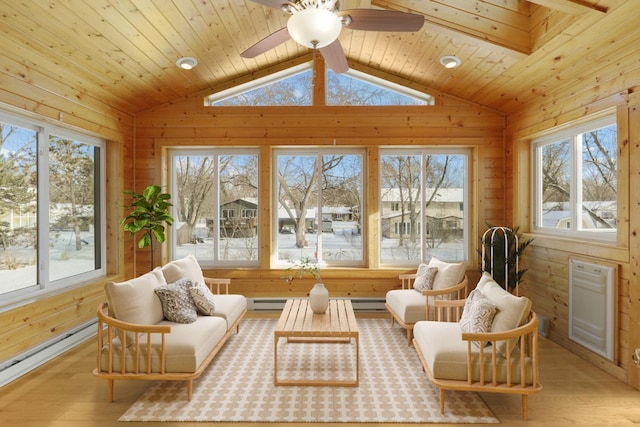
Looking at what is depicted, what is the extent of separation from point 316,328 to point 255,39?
3.24m

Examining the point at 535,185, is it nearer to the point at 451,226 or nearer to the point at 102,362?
the point at 451,226

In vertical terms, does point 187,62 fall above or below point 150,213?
above

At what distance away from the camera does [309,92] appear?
194 inches

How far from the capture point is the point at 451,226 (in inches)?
197

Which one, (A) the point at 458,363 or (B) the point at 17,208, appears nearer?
(A) the point at 458,363

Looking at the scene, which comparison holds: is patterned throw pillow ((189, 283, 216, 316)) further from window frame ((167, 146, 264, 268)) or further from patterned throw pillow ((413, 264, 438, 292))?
patterned throw pillow ((413, 264, 438, 292))

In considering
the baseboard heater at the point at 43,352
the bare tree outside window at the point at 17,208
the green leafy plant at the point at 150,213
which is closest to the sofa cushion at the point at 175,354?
the baseboard heater at the point at 43,352

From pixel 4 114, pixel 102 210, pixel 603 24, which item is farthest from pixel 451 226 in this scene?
pixel 4 114

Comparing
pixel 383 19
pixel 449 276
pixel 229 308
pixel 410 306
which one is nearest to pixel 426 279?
pixel 449 276

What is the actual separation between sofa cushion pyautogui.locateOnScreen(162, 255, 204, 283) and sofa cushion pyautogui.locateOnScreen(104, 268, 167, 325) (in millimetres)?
491

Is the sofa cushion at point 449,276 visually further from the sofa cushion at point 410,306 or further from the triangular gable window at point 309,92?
the triangular gable window at point 309,92

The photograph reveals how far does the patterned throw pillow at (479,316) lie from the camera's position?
2523 mm

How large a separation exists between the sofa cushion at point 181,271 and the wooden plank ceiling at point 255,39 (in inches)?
81.9

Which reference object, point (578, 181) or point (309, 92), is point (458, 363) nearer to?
point (578, 181)
